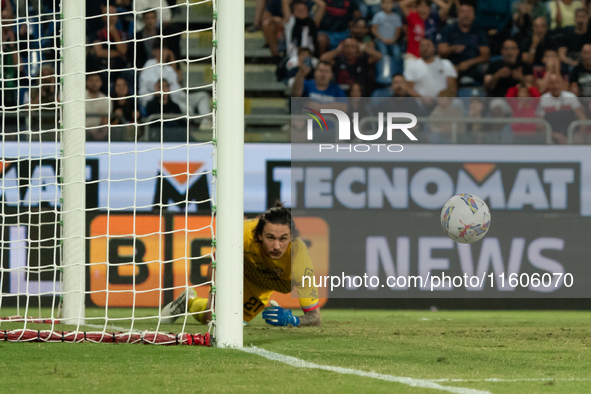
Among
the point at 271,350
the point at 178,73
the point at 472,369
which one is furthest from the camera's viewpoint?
the point at 178,73

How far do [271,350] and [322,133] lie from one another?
513 cm

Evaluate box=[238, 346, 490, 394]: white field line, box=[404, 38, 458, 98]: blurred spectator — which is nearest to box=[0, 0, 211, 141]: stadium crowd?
box=[404, 38, 458, 98]: blurred spectator

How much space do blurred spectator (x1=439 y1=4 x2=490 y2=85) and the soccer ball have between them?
4.21m

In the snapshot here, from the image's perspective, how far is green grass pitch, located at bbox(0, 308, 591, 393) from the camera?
3.20 meters

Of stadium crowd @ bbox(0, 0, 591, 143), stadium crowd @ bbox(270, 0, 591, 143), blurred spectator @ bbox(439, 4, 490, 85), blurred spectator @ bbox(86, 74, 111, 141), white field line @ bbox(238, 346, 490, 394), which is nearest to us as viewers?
white field line @ bbox(238, 346, 490, 394)

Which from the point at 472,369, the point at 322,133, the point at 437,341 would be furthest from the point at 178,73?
the point at 472,369

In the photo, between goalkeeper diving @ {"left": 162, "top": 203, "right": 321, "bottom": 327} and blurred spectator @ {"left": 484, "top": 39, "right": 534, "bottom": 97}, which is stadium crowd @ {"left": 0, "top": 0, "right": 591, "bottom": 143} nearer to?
blurred spectator @ {"left": 484, "top": 39, "right": 534, "bottom": 97}

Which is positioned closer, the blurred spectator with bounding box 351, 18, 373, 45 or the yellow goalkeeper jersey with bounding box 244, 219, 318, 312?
the yellow goalkeeper jersey with bounding box 244, 219, 318, 312

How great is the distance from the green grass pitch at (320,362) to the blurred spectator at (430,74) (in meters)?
4.97

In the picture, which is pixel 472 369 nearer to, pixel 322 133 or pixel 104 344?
pixel 104 344

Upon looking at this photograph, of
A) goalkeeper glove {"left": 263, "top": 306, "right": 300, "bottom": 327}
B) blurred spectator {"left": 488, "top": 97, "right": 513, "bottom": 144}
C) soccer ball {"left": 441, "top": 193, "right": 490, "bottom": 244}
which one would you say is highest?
blurred spectator {"left": 488, "top": 97, "right": 513, "bottom": 144}

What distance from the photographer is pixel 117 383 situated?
322 centimetres

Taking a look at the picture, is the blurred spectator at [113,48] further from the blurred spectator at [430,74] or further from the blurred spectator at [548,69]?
the blurred spectator at [548,69]

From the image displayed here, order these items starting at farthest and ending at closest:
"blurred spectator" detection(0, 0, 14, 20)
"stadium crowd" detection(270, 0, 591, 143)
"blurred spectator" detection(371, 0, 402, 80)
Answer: "blurred spectator" detection(371, 0, 402, 80) → "stadium crowd" detection(270, 0, 591, 143) → "blurred spectator" detection(0, 0, 14, 20)
